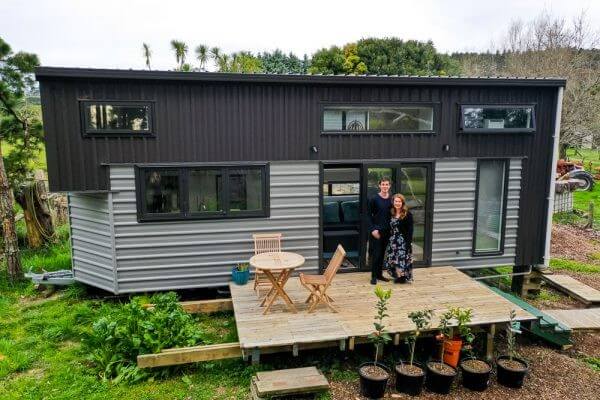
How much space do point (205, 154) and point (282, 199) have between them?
4.75ft

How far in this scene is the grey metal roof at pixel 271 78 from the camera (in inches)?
241

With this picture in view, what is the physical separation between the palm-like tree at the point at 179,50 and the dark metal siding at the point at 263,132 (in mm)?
20458

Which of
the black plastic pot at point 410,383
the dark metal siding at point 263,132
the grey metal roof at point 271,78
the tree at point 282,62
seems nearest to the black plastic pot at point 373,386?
the black plastic pot at point 410,383

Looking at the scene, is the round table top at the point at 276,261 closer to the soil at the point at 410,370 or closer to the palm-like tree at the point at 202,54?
the soil at the point at 410,370

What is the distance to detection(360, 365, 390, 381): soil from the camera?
471 centimetres

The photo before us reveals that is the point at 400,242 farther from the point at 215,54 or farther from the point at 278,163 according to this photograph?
the point at 215,54

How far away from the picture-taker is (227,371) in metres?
5.29

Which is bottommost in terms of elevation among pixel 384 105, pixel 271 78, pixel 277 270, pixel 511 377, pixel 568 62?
pixel 511 377

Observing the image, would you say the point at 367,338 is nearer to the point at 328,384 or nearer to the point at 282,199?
the point at 328,384

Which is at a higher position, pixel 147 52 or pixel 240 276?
pixel 147 52

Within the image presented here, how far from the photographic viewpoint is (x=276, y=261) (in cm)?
599

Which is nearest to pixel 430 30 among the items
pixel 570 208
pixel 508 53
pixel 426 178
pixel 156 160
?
pixel 508 53

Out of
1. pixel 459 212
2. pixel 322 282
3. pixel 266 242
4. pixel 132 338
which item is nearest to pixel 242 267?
pixel 266 242

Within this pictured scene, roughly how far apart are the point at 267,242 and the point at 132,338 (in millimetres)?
2588
